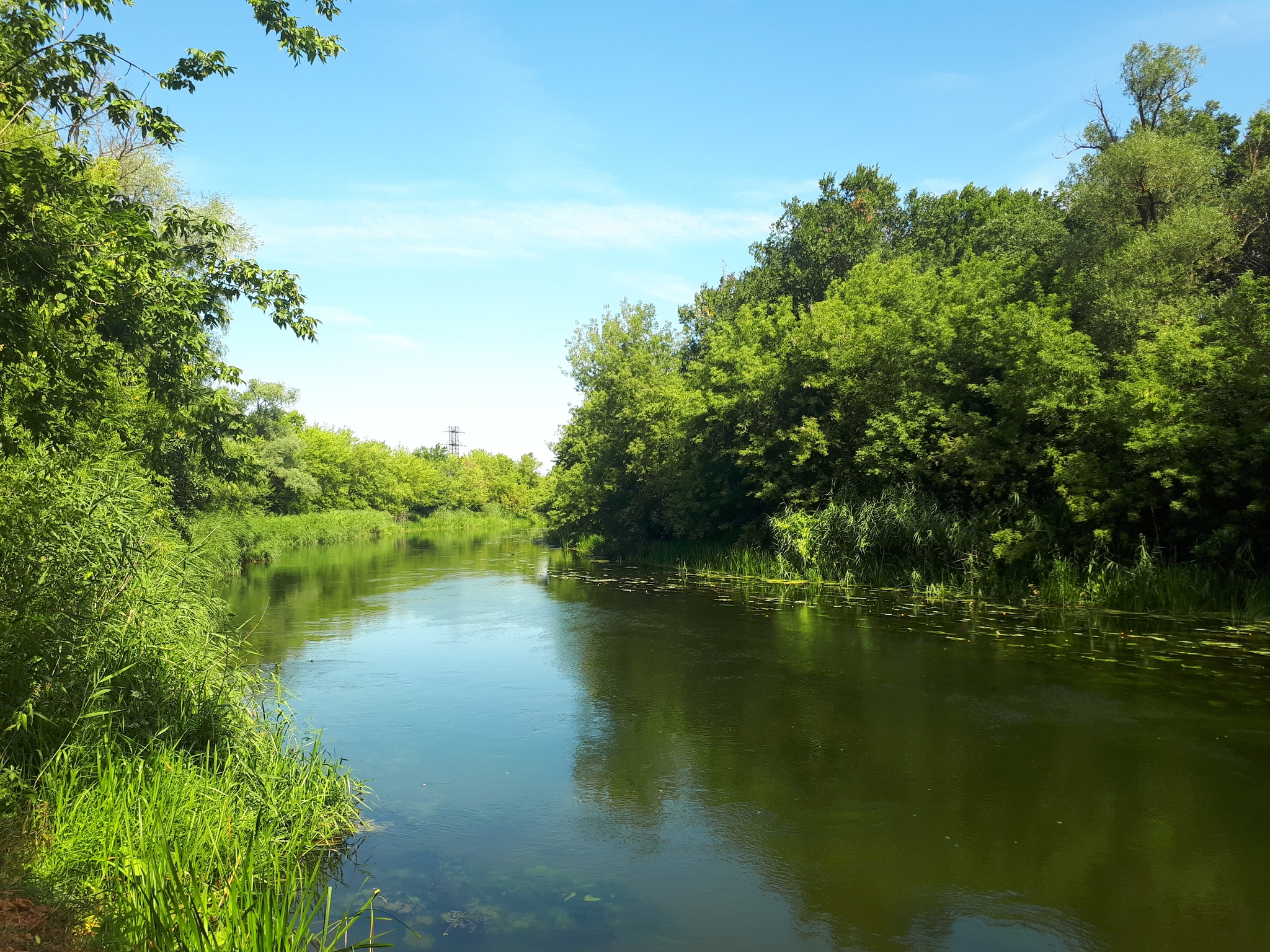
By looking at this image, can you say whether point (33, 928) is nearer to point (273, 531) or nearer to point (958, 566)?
point (958, 566)

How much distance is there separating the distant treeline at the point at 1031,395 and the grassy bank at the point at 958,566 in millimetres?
83

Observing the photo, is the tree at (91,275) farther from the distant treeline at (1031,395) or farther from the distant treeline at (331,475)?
the distant treeline at (1031,395)

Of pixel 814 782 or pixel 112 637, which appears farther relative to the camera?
pixel 814 782

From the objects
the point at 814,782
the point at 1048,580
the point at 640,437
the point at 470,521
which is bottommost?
the point at 814,782

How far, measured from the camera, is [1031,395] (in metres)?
17.1

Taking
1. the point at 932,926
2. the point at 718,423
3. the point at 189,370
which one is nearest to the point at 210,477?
the point at 718,423

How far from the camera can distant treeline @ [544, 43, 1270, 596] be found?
1439cm

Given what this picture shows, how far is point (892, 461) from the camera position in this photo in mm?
20000

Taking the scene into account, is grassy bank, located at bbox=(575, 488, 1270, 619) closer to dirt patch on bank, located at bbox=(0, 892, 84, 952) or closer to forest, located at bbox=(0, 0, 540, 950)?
forest, located at bbox=(0, 0, 540, 950)

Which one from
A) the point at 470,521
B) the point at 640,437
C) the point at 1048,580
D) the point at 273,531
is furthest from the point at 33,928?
the point at 470,521

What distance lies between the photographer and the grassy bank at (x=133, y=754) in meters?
4.05

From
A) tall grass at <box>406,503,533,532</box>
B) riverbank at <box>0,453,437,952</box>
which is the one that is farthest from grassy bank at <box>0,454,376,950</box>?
tall grass at <box>406,503,533,532</box>

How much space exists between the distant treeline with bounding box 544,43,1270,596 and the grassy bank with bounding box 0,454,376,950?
1433cm

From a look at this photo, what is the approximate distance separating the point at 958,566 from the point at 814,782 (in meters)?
12.8
